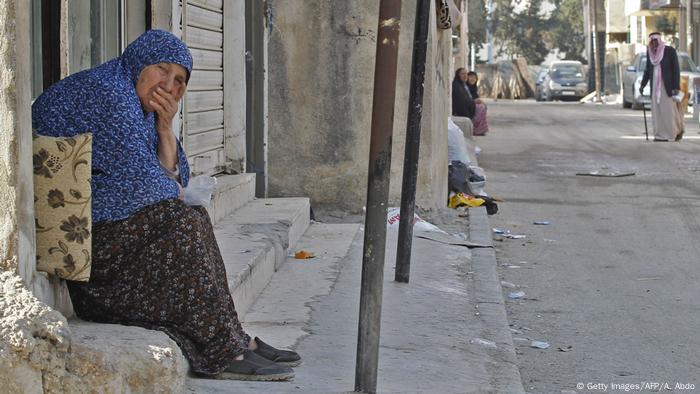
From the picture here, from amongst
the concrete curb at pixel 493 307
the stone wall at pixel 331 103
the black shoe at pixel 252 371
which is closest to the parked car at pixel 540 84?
the stone wall at pixel 331 103

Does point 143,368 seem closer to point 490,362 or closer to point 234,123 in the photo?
point 490,362

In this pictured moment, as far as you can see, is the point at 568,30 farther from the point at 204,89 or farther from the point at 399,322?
the point at 399,322

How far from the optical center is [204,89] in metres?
7.94

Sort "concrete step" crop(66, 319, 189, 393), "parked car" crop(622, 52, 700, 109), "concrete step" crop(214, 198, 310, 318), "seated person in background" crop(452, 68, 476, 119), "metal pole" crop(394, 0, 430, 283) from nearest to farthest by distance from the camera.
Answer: "concrete step" crop(66, 319, 189, 393) < "concrete step" crop(214, 198, 310, 318) < "metal pole" crop(394, 0, 430, 283) < "seated person in background" crop(452, 68, 476, 119) < "parked car" crop(622, 52, 700, 109)

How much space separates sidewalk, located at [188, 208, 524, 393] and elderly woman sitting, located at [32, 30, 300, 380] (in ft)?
0.76

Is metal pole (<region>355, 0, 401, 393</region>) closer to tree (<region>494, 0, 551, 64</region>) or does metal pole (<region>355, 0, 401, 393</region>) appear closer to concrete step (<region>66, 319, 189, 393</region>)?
concrete step (<region>66, 319, 189, 393</region>)

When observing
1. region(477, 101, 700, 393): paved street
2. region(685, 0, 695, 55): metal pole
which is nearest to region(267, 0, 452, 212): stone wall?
region(477, 101, 700, 393): paved street

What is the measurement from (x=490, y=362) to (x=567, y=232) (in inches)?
190

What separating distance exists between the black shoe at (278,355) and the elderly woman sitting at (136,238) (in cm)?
22

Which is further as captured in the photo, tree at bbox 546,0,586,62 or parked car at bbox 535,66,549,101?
tree at bbox 546,0,586,62

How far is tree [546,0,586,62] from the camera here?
71.4 meters

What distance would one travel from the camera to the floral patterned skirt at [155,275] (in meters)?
4.11

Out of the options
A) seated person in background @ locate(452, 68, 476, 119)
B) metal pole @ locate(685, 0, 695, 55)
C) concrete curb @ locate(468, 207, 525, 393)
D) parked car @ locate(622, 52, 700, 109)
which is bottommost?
concrete curb @ locate(468, 207, 525, 393)

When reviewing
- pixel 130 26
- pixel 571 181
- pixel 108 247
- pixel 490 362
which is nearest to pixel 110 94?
pixel 108 247
